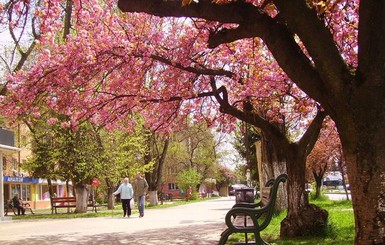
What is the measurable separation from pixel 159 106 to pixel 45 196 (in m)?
48.7

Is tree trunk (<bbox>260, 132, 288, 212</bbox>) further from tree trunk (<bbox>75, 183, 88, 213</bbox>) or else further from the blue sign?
the blue sign

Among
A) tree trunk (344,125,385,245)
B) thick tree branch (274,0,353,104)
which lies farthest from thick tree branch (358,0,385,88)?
tree trunk (344,125,385,245)

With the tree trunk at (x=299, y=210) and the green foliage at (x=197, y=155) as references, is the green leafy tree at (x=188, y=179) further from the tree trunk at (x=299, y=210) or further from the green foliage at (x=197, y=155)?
the tree trunk at (x=299, y=210)

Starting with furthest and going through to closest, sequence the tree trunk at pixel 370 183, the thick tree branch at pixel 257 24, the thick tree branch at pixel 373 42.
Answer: the thick tree branch at pixel 257 24
the thick tree branch at pixel 373 42
the tree trunk at pixel 370 183

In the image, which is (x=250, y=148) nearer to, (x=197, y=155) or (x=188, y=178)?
(x=188, y=178)

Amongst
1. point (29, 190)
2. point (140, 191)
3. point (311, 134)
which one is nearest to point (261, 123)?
point (311, 134)

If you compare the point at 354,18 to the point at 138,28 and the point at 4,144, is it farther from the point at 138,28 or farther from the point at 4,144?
the point at 4,144

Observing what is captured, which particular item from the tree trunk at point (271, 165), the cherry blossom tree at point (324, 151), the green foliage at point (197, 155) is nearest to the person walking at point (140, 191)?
the tree trunk at point (271, 165)

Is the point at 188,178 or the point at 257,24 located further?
the point at 188,178

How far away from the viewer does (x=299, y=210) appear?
9352 millimetres

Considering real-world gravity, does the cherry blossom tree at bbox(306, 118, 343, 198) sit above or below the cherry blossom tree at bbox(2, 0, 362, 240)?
below

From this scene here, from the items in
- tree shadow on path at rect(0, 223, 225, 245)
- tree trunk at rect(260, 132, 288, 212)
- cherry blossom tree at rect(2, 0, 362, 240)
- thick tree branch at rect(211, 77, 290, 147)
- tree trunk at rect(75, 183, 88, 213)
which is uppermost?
cherry blossom tree at rect(2, 0, 362, 240)

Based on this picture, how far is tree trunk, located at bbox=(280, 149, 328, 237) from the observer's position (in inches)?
361

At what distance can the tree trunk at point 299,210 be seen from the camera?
361 inches
